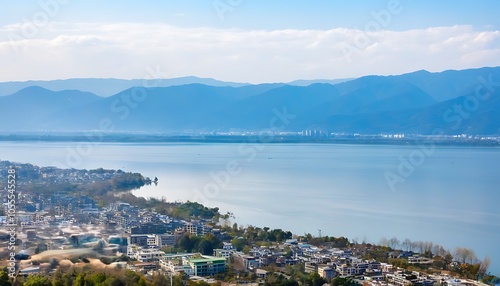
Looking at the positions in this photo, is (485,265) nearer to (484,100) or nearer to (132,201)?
(132,201)

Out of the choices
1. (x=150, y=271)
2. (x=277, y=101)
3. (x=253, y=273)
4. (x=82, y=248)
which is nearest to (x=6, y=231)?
(x=82, y=248)

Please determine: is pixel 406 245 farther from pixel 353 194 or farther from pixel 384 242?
pixel 353 194

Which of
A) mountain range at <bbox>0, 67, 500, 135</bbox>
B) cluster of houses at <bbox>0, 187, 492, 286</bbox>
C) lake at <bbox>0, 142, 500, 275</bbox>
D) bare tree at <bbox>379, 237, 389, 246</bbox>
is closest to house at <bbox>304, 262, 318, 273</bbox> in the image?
cluster of houses at <bbox>0, 187, 492, 286</bbox>

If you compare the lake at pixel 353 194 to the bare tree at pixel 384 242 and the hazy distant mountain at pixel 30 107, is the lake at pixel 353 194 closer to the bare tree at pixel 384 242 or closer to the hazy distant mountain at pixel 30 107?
the bare tree at pixel 384 242

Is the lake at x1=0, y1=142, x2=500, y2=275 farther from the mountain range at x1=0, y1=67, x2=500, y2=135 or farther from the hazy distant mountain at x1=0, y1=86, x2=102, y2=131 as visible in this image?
Answer: the hazy distant mountain at x1=0, y1=86, x2=102, y2=131

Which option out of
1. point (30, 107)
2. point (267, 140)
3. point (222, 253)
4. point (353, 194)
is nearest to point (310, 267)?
point (222, 253)

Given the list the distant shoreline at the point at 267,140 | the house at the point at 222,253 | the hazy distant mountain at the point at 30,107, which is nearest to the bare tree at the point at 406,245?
the house at the point at 222,253
